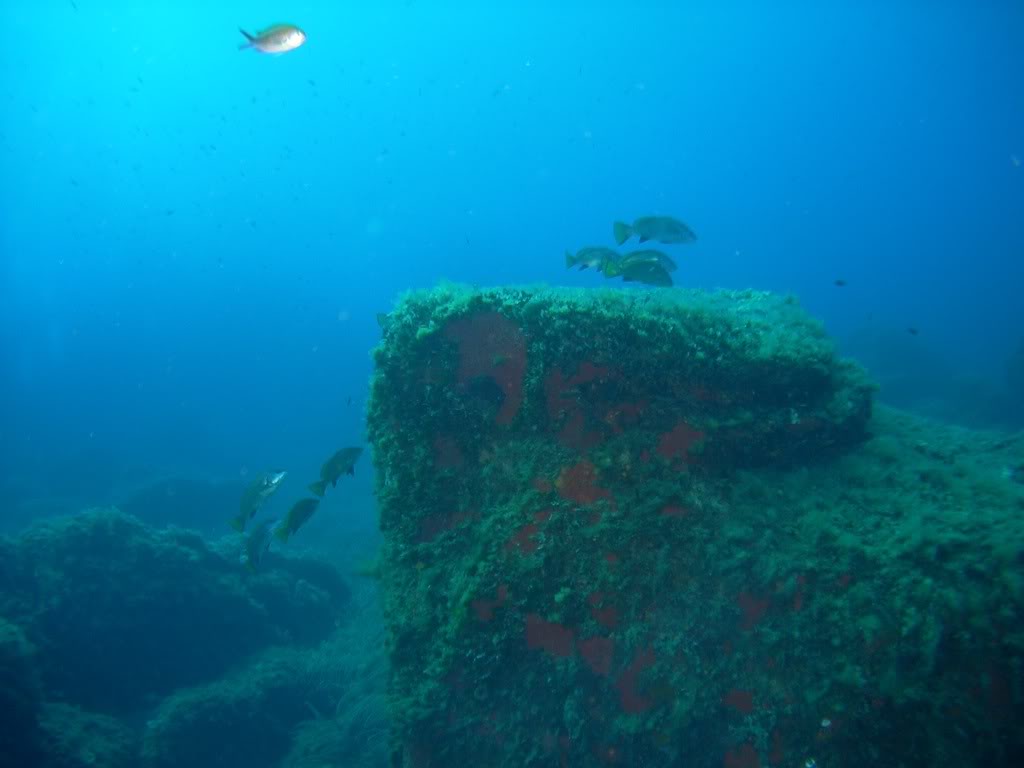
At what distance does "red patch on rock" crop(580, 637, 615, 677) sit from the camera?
4.23 meters

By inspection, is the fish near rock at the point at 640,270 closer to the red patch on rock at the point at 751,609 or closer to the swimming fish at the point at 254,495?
the red patch on rock at the point at 751,609

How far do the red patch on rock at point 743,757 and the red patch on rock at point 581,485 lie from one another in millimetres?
1941

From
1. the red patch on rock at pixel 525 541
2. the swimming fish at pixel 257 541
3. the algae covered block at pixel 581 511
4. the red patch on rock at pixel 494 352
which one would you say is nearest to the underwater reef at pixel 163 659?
the swimming fish at pixel 257 541

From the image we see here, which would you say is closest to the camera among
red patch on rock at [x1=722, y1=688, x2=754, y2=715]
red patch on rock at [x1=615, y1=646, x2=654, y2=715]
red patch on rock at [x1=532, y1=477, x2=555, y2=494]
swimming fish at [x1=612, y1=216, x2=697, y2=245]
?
red patch on rock at [x1=722, y1=688, x2=754, y2=715]

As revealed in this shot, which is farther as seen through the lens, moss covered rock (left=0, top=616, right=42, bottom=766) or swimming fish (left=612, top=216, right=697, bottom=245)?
swimming fish (left=612, top=216, right=697, bottom=245)

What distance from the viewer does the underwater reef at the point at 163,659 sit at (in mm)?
8477

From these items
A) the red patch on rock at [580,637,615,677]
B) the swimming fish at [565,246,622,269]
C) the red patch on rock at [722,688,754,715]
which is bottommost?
the red patch on rock at [722,688,754,715]

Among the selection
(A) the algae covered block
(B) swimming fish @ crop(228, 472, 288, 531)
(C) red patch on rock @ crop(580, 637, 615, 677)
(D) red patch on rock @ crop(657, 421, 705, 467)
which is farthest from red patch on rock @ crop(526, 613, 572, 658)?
A: (B) swimming fish @ crop(228, 472, 288, 531)

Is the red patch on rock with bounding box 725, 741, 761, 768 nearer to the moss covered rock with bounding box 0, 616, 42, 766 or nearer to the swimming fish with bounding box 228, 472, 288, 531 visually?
the swimming fish with bounding box 228, 472, 288, 531

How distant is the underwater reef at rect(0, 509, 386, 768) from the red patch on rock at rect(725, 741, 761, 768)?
6.68 m

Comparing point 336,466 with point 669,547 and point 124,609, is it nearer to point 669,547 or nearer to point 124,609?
point 669,547

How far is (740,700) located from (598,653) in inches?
41.3

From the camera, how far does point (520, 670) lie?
4.45 meters

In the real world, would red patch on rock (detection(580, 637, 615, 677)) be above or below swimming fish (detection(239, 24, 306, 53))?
below
